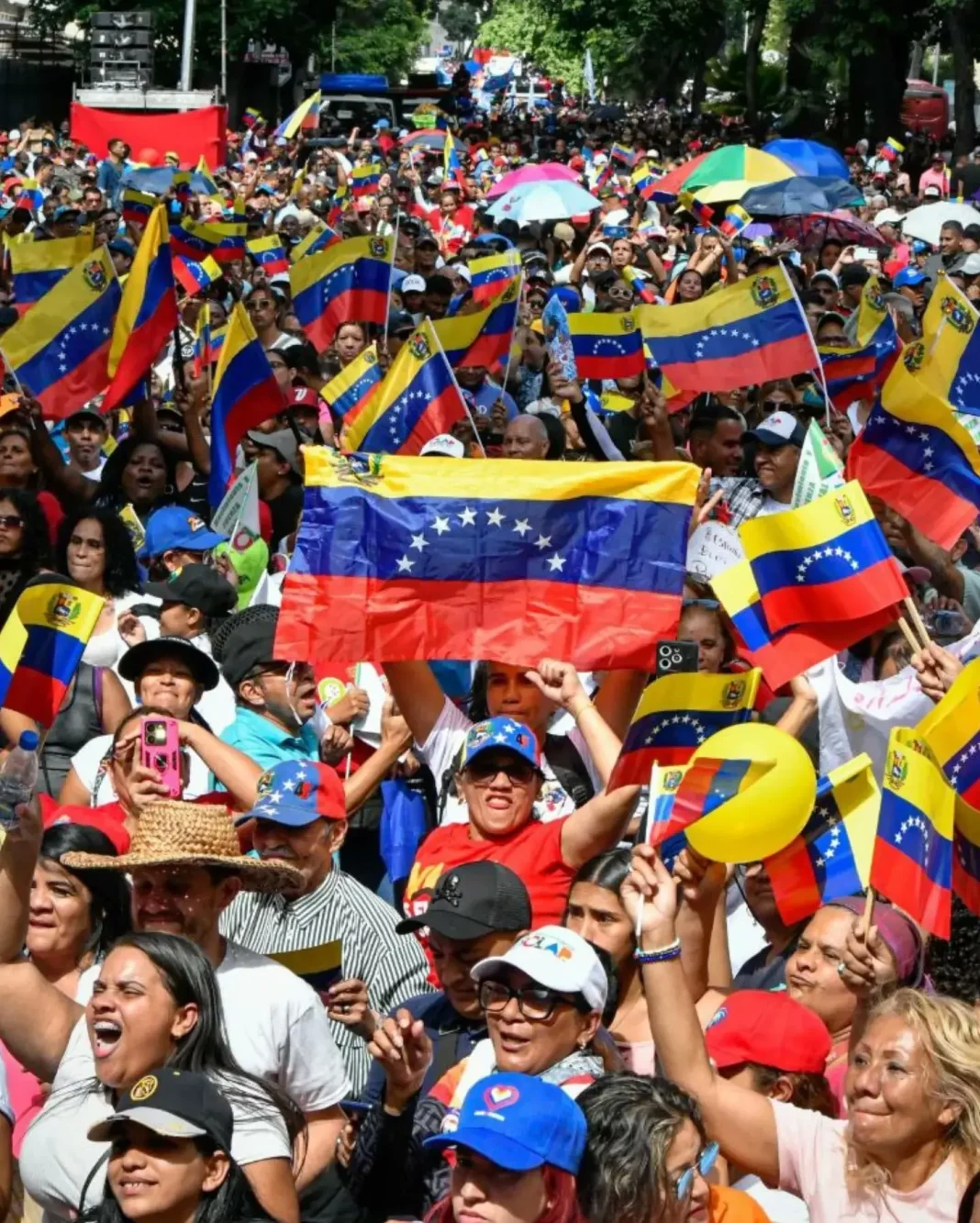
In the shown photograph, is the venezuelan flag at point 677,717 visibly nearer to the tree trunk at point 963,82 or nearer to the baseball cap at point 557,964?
the baseball cap at point 557,964

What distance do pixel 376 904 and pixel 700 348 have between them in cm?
528

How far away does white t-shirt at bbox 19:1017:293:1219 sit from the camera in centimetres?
424

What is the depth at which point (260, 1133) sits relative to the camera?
14.2ft

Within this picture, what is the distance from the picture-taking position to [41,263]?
530 inches

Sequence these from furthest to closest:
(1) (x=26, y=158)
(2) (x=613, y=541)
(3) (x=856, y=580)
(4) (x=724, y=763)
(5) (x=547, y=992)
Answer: (1) (x=26, y=158) < (2) (x=613, y=541) < (3) (x=856, y=580) < (4) (x=724, y=763) < (5) (x=547, y=992)

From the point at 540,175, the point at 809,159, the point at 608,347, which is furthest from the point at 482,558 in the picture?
the point at 809,159

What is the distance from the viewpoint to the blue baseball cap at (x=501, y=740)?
18.6 feet

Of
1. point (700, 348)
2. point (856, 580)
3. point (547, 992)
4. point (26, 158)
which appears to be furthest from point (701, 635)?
point (26, 158)

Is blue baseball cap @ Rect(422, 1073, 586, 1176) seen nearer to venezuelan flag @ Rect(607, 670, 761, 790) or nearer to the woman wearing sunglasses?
the woman wearing sunglasses

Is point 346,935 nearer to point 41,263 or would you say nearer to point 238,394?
point 238,394

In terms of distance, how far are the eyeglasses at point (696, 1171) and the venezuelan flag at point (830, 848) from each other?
141 cm

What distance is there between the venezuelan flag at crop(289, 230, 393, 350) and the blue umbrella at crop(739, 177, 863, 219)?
26.1 ft

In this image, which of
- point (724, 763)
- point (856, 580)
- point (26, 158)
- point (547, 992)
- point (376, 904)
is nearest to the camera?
point (547, 992)

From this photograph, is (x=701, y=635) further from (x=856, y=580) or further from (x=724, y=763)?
(x=724, y=763)
